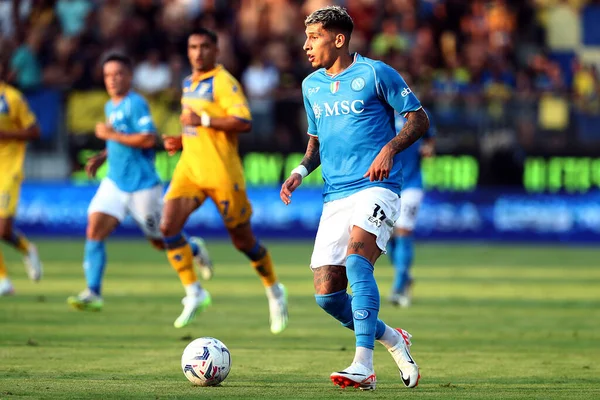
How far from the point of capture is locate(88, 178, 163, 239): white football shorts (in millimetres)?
12242

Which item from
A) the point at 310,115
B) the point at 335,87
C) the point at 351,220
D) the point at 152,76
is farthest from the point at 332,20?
the point at 152,76

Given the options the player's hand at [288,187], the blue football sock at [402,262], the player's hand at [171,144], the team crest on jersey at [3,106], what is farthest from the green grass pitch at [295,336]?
the team crest on jersey at [3,106]

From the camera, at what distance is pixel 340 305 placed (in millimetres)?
7582

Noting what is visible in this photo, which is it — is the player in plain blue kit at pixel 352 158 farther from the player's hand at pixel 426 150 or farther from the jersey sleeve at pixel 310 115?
the player's hand at pixel 426 150

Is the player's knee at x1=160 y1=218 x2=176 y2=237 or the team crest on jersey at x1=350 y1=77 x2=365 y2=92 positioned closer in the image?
the team crest on jersey at x1=350 y1=77 x2=365 y2=92

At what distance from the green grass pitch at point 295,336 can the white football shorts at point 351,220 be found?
859 mm

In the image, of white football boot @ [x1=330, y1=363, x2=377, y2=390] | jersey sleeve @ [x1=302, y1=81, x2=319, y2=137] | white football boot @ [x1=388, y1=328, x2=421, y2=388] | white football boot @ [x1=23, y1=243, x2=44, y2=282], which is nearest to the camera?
white football boot @ [x1=330, y1=363, x2=377, y2=390]

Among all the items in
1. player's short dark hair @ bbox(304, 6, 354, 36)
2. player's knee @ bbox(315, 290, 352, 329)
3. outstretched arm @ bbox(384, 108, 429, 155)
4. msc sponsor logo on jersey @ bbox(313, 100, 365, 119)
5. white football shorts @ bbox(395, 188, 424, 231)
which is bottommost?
white football shorts @ bbox(395, 188, 424, 231)

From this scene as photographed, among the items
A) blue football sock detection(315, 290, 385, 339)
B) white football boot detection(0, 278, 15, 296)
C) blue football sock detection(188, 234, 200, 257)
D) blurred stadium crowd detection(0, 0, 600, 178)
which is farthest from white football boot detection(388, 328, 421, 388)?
blurred stadium crowd detection(0, 0, 600, 178)

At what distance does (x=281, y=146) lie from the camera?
2403 centimetres

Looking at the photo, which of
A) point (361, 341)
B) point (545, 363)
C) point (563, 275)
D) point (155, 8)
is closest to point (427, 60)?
point (155, 8)

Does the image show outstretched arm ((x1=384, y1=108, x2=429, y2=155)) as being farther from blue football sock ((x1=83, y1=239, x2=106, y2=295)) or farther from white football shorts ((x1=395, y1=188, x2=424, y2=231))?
white football shorts ((x1=395, y1=188, x2=424, y2=231))

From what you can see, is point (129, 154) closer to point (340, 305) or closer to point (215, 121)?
point (215, 121)

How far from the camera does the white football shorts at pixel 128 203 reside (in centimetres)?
1224
